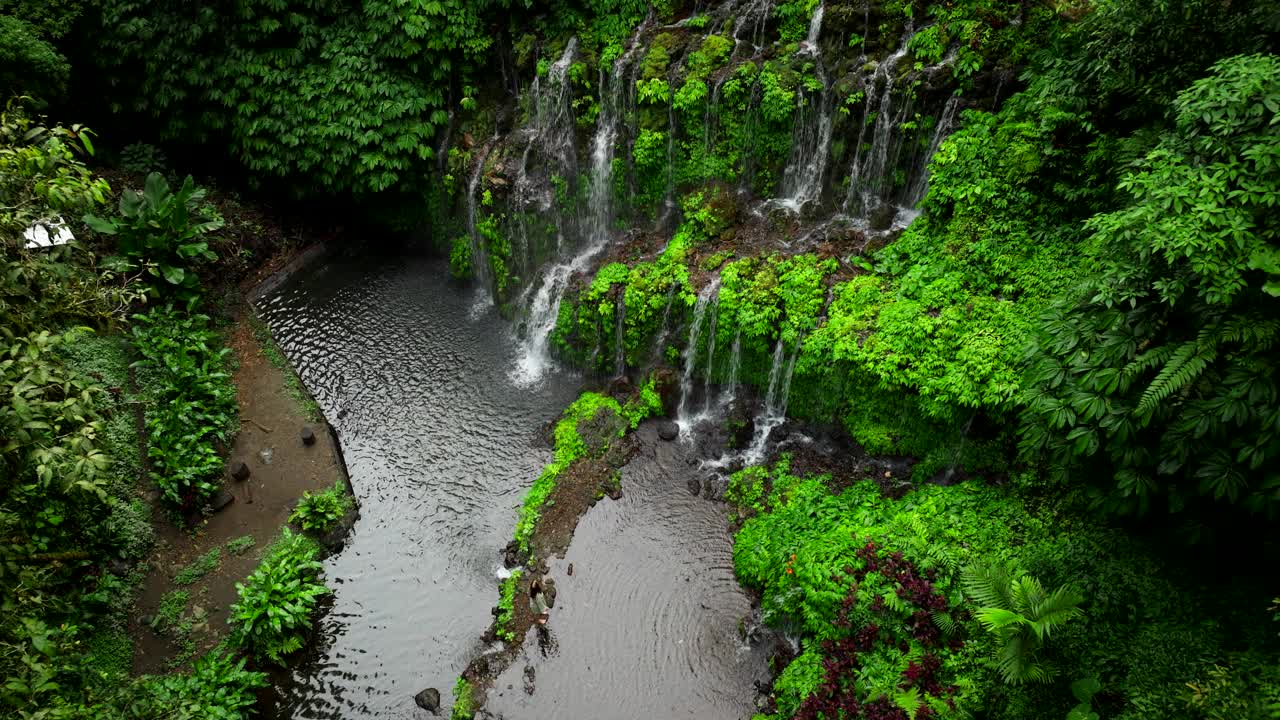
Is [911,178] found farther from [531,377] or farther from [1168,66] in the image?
[531,377]

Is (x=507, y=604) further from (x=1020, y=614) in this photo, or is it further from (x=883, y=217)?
(x=883, y=217)

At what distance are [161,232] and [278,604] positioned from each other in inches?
372

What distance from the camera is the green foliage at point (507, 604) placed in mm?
10734

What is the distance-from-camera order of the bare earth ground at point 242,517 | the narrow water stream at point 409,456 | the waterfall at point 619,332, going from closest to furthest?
the bare earth ground at point 242,517
the narrow water stream at point 409,456
the waterfall at point 619,332

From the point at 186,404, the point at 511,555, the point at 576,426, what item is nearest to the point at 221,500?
Answer: the point at 186,404

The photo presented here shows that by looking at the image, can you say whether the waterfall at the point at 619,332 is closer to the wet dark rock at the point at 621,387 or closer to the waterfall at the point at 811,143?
the wet dark rock at the point at 621,387

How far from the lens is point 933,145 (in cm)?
1337

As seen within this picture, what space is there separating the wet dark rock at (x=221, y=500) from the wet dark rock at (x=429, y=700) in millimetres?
5396

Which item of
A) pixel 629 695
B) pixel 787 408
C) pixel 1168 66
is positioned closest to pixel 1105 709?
pixel 629 695

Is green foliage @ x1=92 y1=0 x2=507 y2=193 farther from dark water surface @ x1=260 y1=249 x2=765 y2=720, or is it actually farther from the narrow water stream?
dark water surface @ x1=260 y1=249 x2=765 y2=720

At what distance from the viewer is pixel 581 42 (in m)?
17.2

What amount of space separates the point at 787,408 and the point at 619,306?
14.3ft

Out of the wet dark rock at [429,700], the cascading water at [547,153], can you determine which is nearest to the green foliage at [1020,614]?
the wet dark rock at [429,700]

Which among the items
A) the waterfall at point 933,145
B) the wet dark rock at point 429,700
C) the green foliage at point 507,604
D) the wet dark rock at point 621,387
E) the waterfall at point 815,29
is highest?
the waterfall at point 815,29
